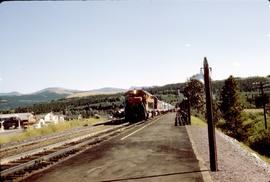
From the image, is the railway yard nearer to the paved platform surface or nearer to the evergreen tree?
the paved platform surface

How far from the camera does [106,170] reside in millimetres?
11539

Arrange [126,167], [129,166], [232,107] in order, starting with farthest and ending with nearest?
[232,107]
[129,166]
[126,167]

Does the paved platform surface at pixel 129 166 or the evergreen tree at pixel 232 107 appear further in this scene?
the evergreen tree at pixel 232 107

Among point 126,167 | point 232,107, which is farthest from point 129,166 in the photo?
→ point 232,107

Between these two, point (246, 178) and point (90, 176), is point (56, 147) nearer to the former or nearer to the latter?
point (90, 176)

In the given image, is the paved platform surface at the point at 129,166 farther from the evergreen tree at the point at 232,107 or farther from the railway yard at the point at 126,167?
the evergreen tree at the point at 232,107

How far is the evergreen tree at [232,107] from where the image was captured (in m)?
64.9

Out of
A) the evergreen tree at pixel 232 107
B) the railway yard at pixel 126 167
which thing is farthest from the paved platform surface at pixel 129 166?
the evergreen tree at pixel 232 107

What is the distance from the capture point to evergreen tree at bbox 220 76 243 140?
213 feet

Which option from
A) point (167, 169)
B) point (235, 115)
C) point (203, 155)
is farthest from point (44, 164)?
point (235, 115)

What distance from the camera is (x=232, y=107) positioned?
67.4m

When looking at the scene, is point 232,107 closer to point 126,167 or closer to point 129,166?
point 129,166

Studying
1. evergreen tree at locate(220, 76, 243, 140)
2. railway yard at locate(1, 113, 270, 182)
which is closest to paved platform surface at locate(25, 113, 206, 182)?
railway yard at locate(1, 113, 270, 182)

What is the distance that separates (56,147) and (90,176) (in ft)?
28.4
